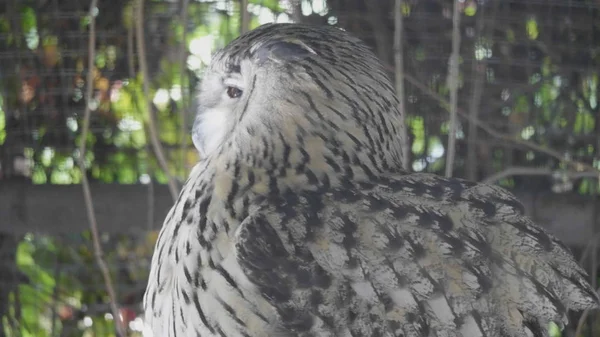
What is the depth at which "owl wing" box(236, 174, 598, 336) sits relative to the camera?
0.91 m

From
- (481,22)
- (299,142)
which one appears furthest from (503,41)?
(299,142)

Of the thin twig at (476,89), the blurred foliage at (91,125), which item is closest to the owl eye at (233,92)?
the blurred foliage at (91,125)

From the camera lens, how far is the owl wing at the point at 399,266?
2.97ft

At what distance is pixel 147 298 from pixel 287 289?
0.27 metres

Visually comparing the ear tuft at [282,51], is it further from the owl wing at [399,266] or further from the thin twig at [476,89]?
the thin twig at [476,89]

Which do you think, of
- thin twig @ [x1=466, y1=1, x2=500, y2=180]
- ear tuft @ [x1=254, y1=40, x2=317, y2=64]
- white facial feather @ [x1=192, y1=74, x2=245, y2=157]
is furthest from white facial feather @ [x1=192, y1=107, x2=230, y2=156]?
thin twig @ [x1=466, y1=1, x2=500, y2=180]

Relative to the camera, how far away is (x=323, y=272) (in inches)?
36.0

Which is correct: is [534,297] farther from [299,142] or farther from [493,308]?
[299,142]

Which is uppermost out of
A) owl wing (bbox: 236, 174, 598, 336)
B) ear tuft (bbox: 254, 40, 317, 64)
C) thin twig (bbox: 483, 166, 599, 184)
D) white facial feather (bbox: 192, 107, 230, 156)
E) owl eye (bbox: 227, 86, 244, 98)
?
ear tuft (bbox: 254, 40, 317, 64)

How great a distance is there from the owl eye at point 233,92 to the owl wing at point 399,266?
171 millimetres

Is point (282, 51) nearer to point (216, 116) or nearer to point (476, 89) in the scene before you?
point (216, 116)

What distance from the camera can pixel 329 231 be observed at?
0.94m

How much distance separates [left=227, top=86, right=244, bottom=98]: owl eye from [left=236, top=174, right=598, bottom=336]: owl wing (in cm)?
17

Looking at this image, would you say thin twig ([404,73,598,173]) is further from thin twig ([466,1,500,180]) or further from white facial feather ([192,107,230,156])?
white facial feather ([192,107,230,156])
